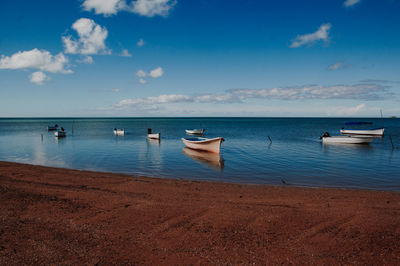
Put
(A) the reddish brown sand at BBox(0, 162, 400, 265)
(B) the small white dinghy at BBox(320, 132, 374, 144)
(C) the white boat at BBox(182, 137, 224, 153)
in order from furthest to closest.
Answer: (B) the small white dinghy at BBox(320, 132, 374, 144), (C) the white boat at BBox(182, 137, 224, 153), (A) the reddish brown sand at BBox(0, 162, 400, 265)

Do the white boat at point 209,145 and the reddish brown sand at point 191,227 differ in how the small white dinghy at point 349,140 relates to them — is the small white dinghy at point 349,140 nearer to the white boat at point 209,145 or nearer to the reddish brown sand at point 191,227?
the white boat at point 209,145

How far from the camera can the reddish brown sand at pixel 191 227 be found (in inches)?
205

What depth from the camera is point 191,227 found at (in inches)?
260

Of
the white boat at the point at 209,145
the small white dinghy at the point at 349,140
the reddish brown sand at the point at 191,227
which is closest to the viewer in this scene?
the reddish brown sand at the point at 191,227

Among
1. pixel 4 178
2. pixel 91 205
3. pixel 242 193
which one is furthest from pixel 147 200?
pixel 4 178

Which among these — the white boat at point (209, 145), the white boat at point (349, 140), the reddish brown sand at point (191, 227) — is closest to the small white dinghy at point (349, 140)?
the white boat at point (349, 140)

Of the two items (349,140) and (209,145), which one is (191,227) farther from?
(349,140)

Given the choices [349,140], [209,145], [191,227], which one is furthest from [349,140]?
[191,227]

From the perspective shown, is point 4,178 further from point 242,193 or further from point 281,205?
point 281,205

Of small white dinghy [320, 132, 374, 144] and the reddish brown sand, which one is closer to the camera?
the reddish brown sand

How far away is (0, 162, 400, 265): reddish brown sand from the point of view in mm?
5195

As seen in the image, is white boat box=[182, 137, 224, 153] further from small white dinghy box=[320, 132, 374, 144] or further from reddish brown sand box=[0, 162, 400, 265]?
small white dinghy box=[320, 132, 374, 144]

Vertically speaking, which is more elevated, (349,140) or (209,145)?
(209,145)

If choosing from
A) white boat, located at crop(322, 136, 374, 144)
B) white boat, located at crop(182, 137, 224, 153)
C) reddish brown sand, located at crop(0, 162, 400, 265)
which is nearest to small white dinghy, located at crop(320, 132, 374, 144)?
white boat, located at crop(322, 136, 374, 144)
